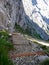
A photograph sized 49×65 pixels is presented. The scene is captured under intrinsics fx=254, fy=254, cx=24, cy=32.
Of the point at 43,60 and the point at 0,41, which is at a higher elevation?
the point at 0,41

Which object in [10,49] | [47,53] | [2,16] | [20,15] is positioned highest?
[10,49]

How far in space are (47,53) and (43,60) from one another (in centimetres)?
172

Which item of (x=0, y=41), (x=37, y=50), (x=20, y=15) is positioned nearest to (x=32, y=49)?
(x=37, y=50)

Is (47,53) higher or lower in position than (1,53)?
lower

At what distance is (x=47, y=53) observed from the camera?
48.1 ft

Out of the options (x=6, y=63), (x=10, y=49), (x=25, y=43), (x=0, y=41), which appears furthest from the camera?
(x=25, y=43)

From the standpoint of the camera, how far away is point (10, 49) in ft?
42.2

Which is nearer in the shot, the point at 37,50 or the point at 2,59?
the point at 2,59

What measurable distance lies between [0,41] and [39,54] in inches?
129

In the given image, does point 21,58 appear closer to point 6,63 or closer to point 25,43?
point 25,43

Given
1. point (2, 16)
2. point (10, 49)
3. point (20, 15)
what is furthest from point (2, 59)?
point (20, 15)

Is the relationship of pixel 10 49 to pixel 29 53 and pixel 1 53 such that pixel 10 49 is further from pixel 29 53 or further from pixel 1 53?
Result: pixel 1 53

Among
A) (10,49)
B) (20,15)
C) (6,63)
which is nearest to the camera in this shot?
(6,63)

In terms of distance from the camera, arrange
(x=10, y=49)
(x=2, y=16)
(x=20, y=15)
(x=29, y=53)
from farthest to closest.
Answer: (x=20, y=15) → (x=2, y=16) → (x=29, y=53) → (x=10, y=49)
